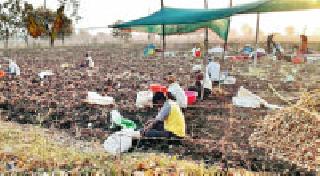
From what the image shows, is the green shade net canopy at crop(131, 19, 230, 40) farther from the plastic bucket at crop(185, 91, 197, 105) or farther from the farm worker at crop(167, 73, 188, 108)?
the farm worker at crop(167, 73, 188, 108)

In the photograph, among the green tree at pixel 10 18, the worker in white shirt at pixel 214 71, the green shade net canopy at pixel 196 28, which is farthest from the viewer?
the green tree at pixel 10 18

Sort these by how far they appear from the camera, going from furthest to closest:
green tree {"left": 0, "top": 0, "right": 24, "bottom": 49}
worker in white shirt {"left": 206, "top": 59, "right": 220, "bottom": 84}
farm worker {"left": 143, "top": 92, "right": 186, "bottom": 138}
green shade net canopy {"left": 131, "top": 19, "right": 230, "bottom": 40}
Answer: green tree {"left": 0, "top": 0, "right": 24, "bottom": 49} → worker in white shirt {"left": 206, "top": 59, "right": 220, "bottom": 84} → green shade net canopy {"left": 131, "top": 19, "right": 230, "bottom": 40} → farm worker {"left": 143, "top": 92, "right": 186, "bottom": 138}

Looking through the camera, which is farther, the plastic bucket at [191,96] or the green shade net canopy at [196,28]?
the green shade net canopy at [196,28]

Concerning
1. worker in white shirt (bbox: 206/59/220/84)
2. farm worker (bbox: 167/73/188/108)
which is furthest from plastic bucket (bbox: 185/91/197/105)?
worker in white shirt (bbox: 206/59/220/84)

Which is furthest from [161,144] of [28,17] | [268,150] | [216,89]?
[28,17]

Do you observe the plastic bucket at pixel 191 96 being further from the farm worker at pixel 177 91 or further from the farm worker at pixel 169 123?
the farm worker at pixel 169 123

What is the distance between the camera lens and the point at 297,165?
557cm

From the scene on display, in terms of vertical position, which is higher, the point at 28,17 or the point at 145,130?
the point at 28,17

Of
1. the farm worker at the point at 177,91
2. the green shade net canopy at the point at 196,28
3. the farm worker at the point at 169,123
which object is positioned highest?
the green shade net canopy at the point at 196,28

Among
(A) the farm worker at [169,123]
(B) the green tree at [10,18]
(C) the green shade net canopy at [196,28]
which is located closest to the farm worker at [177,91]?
(A) the farm worker at [169,123]

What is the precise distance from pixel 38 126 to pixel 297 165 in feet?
14.5

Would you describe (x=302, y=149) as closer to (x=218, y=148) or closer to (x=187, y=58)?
(x=218, y=148)

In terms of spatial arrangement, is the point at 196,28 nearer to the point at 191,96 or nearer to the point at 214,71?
the point at 214,71

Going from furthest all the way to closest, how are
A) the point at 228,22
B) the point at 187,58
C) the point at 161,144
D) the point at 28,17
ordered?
the point at 28,17, the point at 187,58, the point at 228,22, the point at 161,144
